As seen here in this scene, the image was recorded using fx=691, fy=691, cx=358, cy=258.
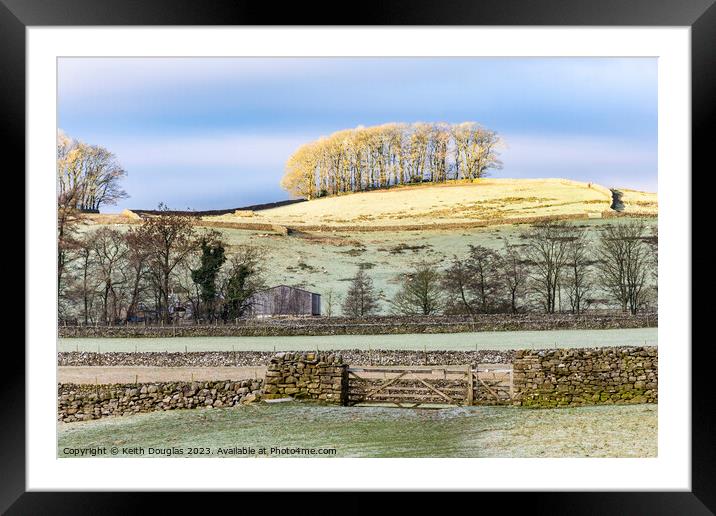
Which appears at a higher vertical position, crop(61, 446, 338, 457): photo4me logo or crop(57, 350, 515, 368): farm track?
crop(57, 350, 515, 368): farm track

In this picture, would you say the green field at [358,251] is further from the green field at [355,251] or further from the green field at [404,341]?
the green field at [404,341]

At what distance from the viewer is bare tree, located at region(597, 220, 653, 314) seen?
36.5ft

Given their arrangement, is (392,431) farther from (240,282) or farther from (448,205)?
(448,205)

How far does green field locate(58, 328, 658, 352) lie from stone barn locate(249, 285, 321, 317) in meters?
0.53

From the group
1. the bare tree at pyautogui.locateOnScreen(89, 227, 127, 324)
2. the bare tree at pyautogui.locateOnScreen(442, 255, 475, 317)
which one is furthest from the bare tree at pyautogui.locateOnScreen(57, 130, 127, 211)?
the bare tree at pyautogui.locateOnScreen(442, 255, 475, 317)

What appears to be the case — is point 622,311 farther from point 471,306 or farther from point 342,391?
point 342,391

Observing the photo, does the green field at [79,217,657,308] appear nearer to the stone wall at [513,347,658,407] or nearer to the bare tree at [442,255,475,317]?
the bare tree at [442,255,475,317]

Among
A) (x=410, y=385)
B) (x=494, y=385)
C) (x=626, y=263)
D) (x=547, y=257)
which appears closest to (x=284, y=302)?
(x=410, y=385)

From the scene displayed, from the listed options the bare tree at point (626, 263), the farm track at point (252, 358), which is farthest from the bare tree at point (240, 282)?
the bare tree at point (626, 263)

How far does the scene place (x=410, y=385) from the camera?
10.1 meters

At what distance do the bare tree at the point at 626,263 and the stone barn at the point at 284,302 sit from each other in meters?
4.82

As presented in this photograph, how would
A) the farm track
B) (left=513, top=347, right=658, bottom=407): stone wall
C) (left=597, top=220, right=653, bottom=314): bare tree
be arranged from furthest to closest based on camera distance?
(left=597, top=220, right=653, bottom=314): bare tree, the farm track, (left=513, top=347, right=658, bottom=407): stone wall

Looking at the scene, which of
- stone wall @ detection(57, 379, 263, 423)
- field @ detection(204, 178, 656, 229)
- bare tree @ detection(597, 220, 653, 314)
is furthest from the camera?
field @ detection(204, 178, 656, 229)
